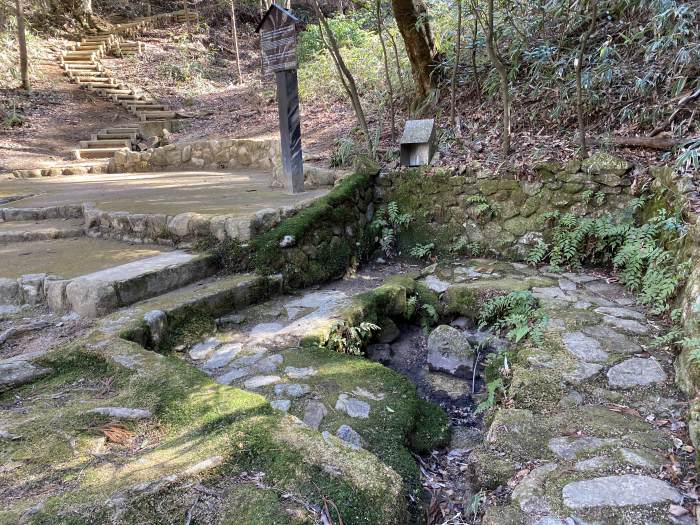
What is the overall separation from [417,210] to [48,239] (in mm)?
4086

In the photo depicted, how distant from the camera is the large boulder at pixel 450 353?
3.50m

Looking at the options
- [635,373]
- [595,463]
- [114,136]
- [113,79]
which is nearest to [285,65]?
[635,373]

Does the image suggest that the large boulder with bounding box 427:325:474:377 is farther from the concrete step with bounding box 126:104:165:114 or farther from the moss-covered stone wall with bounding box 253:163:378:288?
the concrete step with bounding box 126:104:165:114

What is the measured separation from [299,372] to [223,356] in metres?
0.60

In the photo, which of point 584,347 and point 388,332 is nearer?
point 584,347

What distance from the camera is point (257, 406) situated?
221 cm

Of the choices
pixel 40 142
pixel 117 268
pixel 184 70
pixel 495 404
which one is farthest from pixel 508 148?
pixel 184 70

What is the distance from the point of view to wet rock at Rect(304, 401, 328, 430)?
253 centimetres

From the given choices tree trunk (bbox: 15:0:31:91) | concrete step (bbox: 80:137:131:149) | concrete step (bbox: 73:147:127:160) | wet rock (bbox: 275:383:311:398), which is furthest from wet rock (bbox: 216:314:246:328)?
tree trunk (bbox: 15:0:31:91)

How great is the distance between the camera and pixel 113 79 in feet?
Result: 47.4

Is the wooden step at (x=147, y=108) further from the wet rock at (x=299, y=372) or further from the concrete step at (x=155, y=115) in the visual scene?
the wet rock at (x=299, y=372)

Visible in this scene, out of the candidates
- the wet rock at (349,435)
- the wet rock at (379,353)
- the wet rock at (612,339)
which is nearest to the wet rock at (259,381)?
the wet rock at (349,435)

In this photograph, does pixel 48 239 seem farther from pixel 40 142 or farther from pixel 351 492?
pixel 40 142

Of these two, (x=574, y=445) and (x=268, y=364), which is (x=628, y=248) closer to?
(x=574, y=445)
